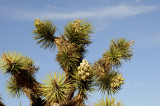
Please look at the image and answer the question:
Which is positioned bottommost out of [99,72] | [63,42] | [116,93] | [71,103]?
[71,103]

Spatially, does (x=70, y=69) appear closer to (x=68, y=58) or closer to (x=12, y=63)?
(x=68, y=58)

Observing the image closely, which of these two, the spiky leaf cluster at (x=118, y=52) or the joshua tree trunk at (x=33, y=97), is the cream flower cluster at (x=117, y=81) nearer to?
the spiky leaf cluster at (x=118, y=52)

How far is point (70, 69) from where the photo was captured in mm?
8906

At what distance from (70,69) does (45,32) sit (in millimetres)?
1663

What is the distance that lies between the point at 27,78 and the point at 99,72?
240cm

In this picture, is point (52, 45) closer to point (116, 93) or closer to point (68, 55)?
point (68, 55)

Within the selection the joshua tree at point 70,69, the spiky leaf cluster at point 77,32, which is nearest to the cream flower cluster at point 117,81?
the joshua tree at point 70,69

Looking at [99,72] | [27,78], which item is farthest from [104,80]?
[27,78]

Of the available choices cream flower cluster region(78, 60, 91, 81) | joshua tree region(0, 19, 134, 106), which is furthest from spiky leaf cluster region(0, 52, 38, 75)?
cream flower cluster region(78, 60, 91, 81)

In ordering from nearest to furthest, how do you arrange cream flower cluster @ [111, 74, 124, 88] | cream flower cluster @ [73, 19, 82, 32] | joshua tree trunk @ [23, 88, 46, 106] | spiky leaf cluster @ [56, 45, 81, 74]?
cream flower cluster @ [111, 74, 124, 88], spiky leaf cluster @ [56, 45, 81, 74], cream flower cluster @ [73, 19, 82, 32], joshua tree trunk @ [23, 88, 46, 106]

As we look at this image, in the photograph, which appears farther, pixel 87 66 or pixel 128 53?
pixel 128 53

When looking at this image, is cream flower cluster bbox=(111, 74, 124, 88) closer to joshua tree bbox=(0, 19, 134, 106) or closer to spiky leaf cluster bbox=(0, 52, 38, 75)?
joshua tree bbox=(0, 19, 134, 106)

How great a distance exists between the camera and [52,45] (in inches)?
377

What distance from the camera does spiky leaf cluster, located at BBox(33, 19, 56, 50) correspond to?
9.38 meters
